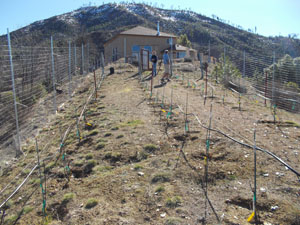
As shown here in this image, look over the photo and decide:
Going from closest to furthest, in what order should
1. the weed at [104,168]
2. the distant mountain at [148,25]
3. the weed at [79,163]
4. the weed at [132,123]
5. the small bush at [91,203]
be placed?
the small bush at [91,203] → the weed at [104,168] → the weed at [79,163] → the weed at [132,123] → the distant mountain at [148,25]

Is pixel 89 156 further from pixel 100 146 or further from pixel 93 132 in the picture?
pixel 93 132

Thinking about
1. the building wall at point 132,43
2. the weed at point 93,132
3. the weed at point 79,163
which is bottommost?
the weed at point 79,163

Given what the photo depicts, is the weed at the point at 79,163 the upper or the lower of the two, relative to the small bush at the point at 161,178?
lower

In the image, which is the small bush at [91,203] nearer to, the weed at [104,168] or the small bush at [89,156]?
the weed at [104,168]

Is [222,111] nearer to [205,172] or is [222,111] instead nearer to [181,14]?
[205,172]

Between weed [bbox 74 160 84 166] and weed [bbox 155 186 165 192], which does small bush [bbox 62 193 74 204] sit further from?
weed [bbox 155 186 165 192]

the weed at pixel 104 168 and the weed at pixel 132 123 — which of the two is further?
the weed at pixel 132 123

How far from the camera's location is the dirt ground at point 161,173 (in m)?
3.38

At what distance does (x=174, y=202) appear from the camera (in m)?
3.51

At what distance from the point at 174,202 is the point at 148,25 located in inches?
3796

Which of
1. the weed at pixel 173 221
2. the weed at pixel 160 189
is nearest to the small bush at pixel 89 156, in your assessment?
the weed at pixel 160 189

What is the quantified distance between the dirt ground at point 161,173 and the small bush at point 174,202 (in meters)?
0.01

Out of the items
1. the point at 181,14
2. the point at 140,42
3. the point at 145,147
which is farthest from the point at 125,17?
the point at 145,147

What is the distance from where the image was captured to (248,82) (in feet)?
49.9
